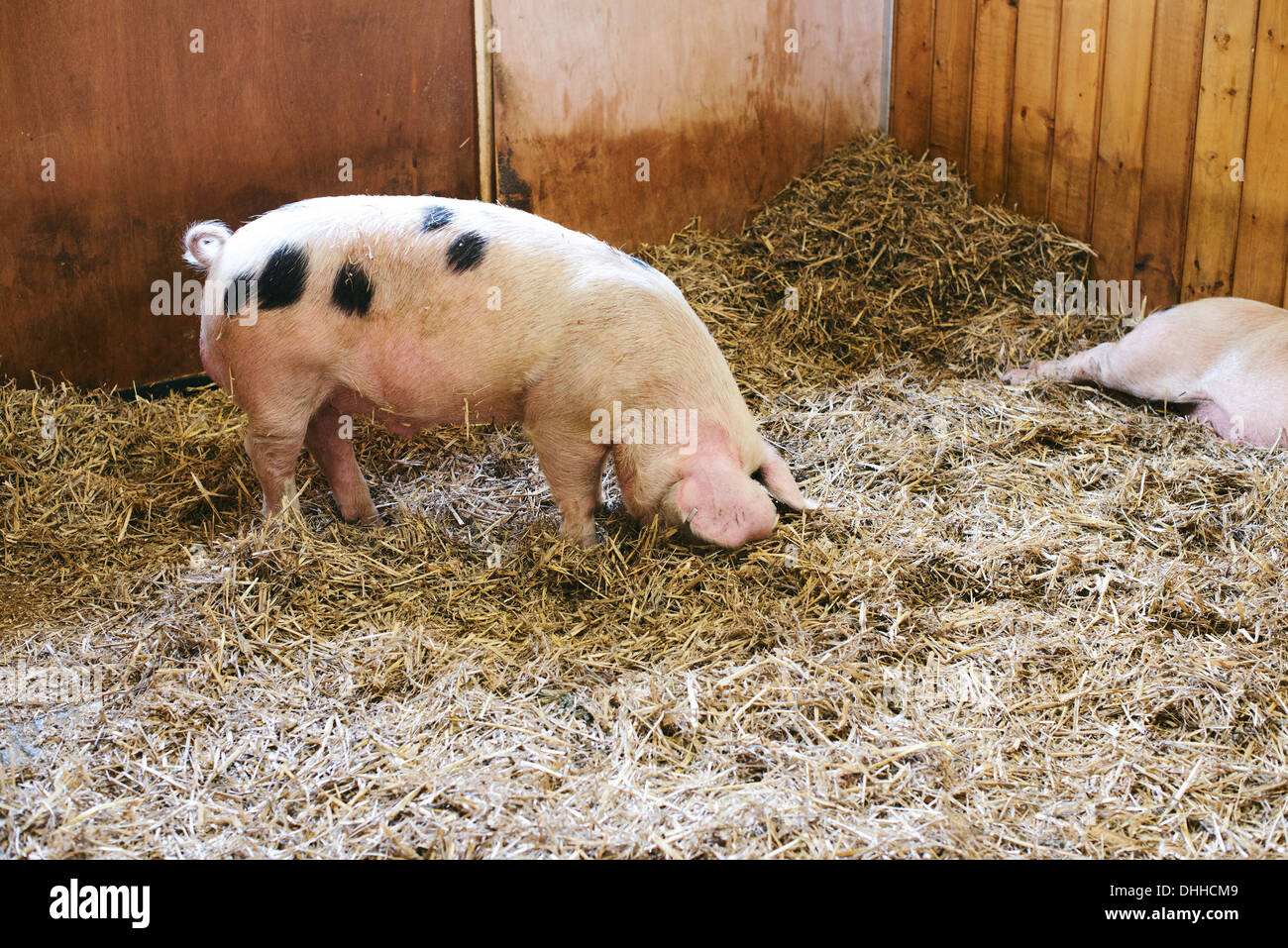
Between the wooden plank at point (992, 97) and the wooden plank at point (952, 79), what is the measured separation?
5 centimetres

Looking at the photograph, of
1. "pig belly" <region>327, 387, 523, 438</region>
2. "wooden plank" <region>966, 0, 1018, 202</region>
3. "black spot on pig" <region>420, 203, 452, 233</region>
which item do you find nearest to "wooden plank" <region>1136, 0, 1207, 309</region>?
"wooden plank" <region>966, 0, 1018, 202</region>

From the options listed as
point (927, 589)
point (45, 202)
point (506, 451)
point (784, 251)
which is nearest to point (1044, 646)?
point (927, 589)

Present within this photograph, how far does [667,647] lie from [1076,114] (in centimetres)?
354

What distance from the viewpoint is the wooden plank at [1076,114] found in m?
5.07

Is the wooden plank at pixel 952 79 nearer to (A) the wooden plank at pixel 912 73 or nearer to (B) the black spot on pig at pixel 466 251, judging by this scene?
(A) the wooden plank at pixel 912 73

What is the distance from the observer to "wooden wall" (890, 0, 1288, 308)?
4539 mm

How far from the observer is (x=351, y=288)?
3258 millimetres

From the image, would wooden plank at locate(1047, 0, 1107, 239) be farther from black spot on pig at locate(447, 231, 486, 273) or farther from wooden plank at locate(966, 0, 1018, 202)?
black spot on pig at locate(447, 231, 486, 273)

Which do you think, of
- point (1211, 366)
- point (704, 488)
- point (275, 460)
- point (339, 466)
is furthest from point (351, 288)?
point (1211, 366)

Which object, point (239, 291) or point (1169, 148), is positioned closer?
point (239, 291)

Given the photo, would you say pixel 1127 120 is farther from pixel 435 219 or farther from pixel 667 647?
pixel 667 647

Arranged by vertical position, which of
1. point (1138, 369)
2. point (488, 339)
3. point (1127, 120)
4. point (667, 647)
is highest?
point (1127, 120)

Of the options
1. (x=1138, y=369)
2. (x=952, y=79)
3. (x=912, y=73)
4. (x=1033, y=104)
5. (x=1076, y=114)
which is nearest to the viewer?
(x=1138, y=369)

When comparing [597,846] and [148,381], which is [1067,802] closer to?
[597,846]
